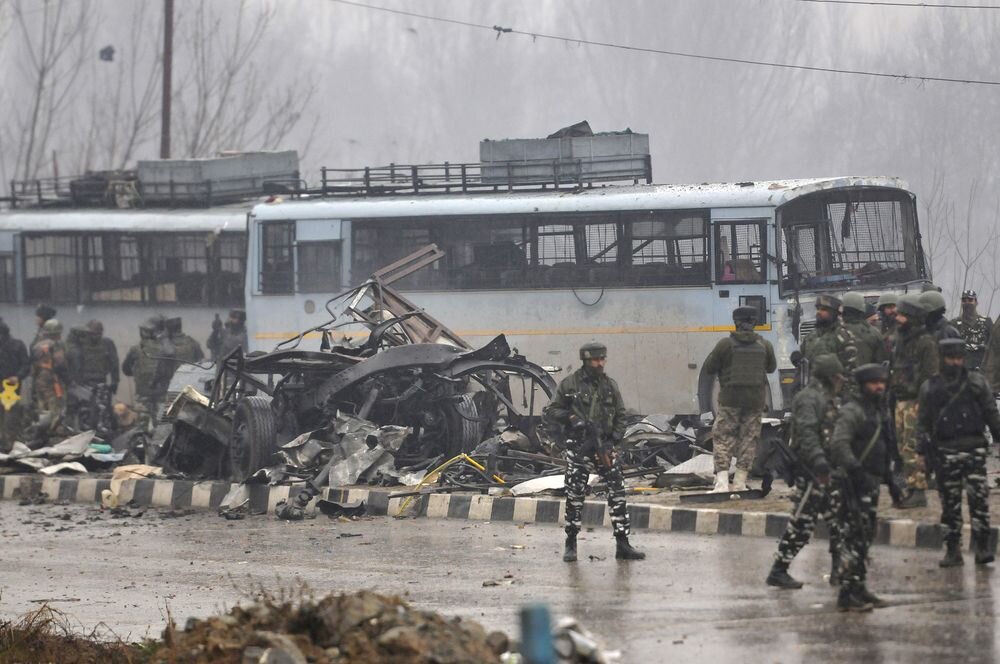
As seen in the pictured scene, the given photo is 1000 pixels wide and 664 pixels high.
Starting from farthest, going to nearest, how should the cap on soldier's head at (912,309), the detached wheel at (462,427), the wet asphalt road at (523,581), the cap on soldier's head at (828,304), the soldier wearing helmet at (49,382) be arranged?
the soldier wearing helmet at (49,382)
the detached wheel at (462,427)
the cap on soldier's head at (828,304)
the cap on soldier's head at (912,309)
the wet asphalt road at (523,581)

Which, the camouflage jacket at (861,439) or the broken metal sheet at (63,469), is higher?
the camouflage jacket at (861,439)

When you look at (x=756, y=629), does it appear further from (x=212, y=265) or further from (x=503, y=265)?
(x=212, y=265)

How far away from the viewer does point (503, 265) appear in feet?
69.2

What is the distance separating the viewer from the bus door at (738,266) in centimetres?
1923

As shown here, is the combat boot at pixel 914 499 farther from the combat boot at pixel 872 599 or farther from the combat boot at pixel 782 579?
the combat boot at pixel 872 599

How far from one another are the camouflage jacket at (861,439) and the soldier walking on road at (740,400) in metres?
4.58

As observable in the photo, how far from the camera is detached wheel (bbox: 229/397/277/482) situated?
15.5 meters

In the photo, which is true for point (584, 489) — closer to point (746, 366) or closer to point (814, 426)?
point (814, 426)

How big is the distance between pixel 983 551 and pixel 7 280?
19905mm

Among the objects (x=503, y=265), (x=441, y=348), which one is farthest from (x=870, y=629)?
(x=503, y=265)

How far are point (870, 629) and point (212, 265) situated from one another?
18.4m

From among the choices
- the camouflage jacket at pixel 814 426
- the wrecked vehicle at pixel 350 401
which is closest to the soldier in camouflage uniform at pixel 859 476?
the camouflage jacket at pixel 814 426

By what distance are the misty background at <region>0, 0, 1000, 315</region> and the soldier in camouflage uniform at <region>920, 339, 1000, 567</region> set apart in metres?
24.0

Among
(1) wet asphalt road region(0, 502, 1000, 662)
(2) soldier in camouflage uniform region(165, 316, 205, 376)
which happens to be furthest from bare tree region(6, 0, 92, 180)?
(1) wet asphalt road region(0, 502, 1000, 662)
